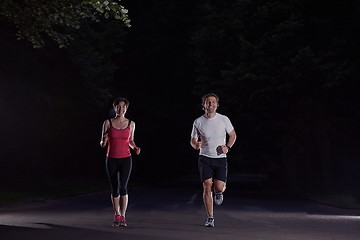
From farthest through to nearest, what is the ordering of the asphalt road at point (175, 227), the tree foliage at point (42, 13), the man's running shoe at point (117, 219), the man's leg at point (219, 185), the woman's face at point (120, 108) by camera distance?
the tree foliage at point (42, 13) → the man's running shoe at point (117, 219) → the man's leg at point (219, 185) → the woman's face at point (120, 108) → the asphalt road at point (175, 227)

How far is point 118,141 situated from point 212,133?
5.02 ft

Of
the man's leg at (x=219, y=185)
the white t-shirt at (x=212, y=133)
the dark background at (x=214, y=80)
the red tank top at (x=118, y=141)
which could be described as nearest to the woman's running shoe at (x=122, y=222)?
the red tank top at (x=118, y=141)

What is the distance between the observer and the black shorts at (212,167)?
10.6 metres

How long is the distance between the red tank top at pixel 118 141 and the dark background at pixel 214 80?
13.9m

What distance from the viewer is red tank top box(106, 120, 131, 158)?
1055 centimetres

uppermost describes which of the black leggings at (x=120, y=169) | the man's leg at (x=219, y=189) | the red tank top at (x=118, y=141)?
the red tank top at (x=118, y=141)

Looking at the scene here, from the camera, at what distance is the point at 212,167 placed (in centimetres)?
1070

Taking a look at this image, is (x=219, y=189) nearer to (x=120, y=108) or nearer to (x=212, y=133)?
(x=212, y=133)

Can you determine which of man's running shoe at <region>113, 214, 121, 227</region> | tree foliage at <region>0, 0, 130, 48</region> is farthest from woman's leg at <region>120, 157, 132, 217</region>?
tree foliage at <region>0, 0, 130, 48</region>

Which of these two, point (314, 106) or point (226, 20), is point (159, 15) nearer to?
point (226, 20)

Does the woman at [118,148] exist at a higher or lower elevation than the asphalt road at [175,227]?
higher

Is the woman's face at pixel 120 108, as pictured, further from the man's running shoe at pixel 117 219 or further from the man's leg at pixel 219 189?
the man's leg at pixel 219 189

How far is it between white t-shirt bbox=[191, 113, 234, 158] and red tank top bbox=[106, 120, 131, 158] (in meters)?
1.11

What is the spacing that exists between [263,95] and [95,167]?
95.0 ft
